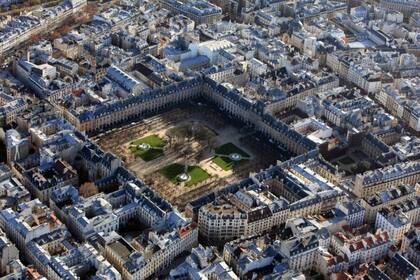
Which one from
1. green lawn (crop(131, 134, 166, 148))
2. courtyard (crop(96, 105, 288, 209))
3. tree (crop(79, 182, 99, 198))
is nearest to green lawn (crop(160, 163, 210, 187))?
courtyard (crop(96, 105, 288, 209))

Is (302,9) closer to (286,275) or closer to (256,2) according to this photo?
(256,2)

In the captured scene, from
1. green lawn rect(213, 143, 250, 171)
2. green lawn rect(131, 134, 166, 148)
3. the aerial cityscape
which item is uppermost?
the aerial cityscape

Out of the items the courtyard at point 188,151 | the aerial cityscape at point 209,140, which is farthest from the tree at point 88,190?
the courtyard at point 188,151

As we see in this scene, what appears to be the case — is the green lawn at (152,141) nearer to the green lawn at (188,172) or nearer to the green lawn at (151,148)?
the green lawn at (151,148)

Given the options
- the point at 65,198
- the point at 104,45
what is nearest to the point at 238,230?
the point at 65,198

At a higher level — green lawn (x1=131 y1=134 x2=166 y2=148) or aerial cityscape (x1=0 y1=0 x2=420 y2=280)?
aerial cityscape (x1=0 y1=0 x2=420 y2=280)

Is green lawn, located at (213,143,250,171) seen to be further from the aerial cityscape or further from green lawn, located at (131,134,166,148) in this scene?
green lawn, located at (131,134,166,148)

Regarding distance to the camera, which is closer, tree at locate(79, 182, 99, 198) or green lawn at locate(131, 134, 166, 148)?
tree at locate(79, 182, 99, 198)
